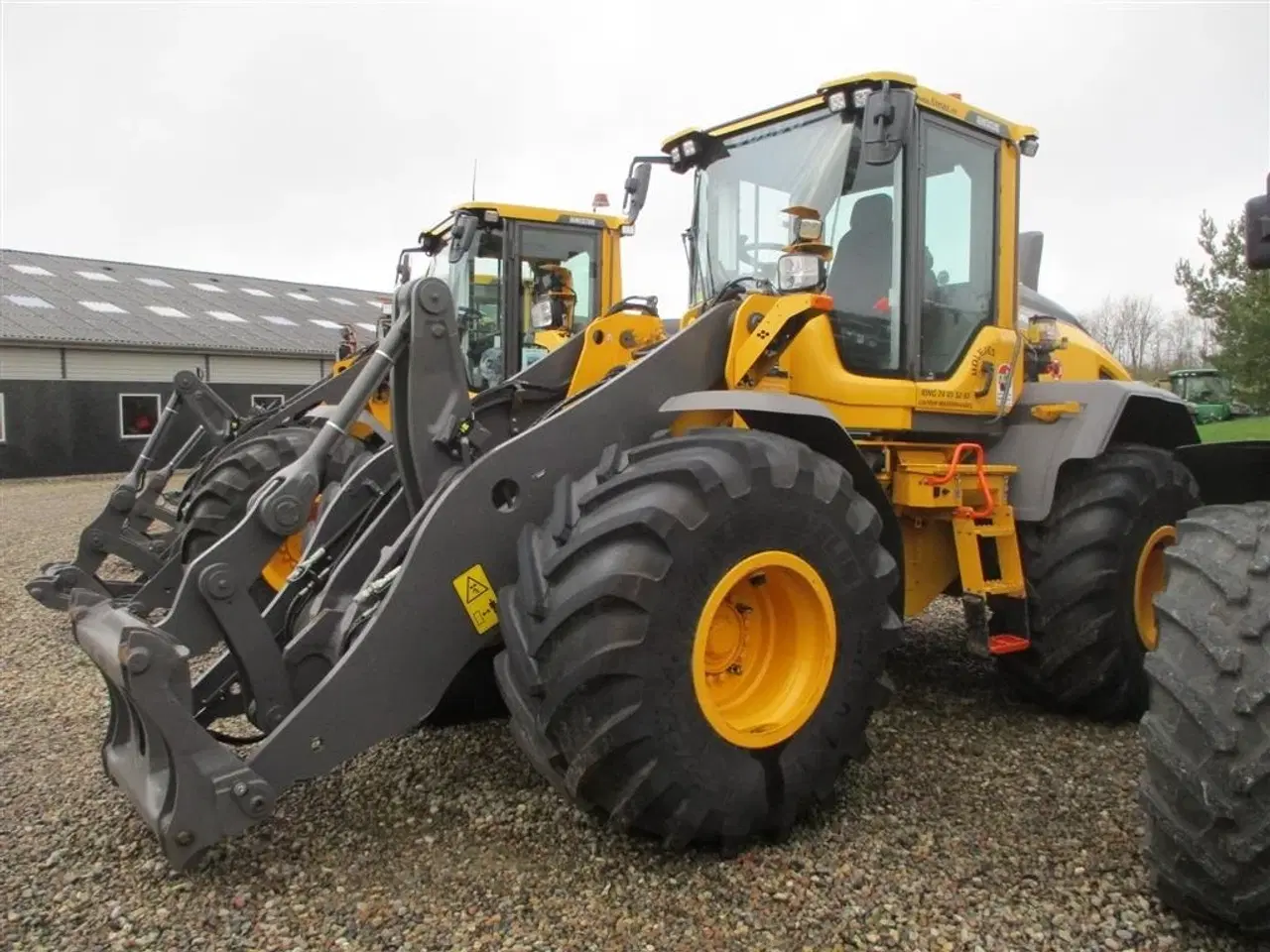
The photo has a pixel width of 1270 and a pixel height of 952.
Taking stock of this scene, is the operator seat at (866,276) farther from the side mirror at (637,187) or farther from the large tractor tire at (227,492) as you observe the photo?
the large tractor tire at (227,492)

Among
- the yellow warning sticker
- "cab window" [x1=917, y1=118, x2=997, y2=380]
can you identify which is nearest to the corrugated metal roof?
"cab window" [x1=917, y1=118, x2=997, y2=380]

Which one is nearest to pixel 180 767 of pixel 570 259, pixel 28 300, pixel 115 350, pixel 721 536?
pixel 721 536

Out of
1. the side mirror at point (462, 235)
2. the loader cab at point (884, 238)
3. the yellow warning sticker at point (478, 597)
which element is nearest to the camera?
the yellow warning sticker at point (478, 597)

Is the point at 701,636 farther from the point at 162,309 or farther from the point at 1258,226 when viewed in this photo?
the point at 162,309

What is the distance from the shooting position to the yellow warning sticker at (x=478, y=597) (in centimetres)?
313

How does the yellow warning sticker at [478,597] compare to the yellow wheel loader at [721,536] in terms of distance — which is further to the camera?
the yellow warning sticker at [478,597]

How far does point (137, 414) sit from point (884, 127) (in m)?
20.8

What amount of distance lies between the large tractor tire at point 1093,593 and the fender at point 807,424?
0.98 m

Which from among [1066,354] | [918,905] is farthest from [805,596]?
[1066,354]

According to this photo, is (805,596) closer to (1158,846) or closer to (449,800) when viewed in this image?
(1158,846)

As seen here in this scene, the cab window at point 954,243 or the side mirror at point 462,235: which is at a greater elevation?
the side mirror at point 462,235

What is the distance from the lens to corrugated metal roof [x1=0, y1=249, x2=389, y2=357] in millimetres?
21078

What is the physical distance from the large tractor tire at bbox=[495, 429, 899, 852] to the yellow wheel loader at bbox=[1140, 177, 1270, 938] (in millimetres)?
957

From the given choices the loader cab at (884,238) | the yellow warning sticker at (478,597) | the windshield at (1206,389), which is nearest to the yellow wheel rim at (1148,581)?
the loader cab at (884,238)
